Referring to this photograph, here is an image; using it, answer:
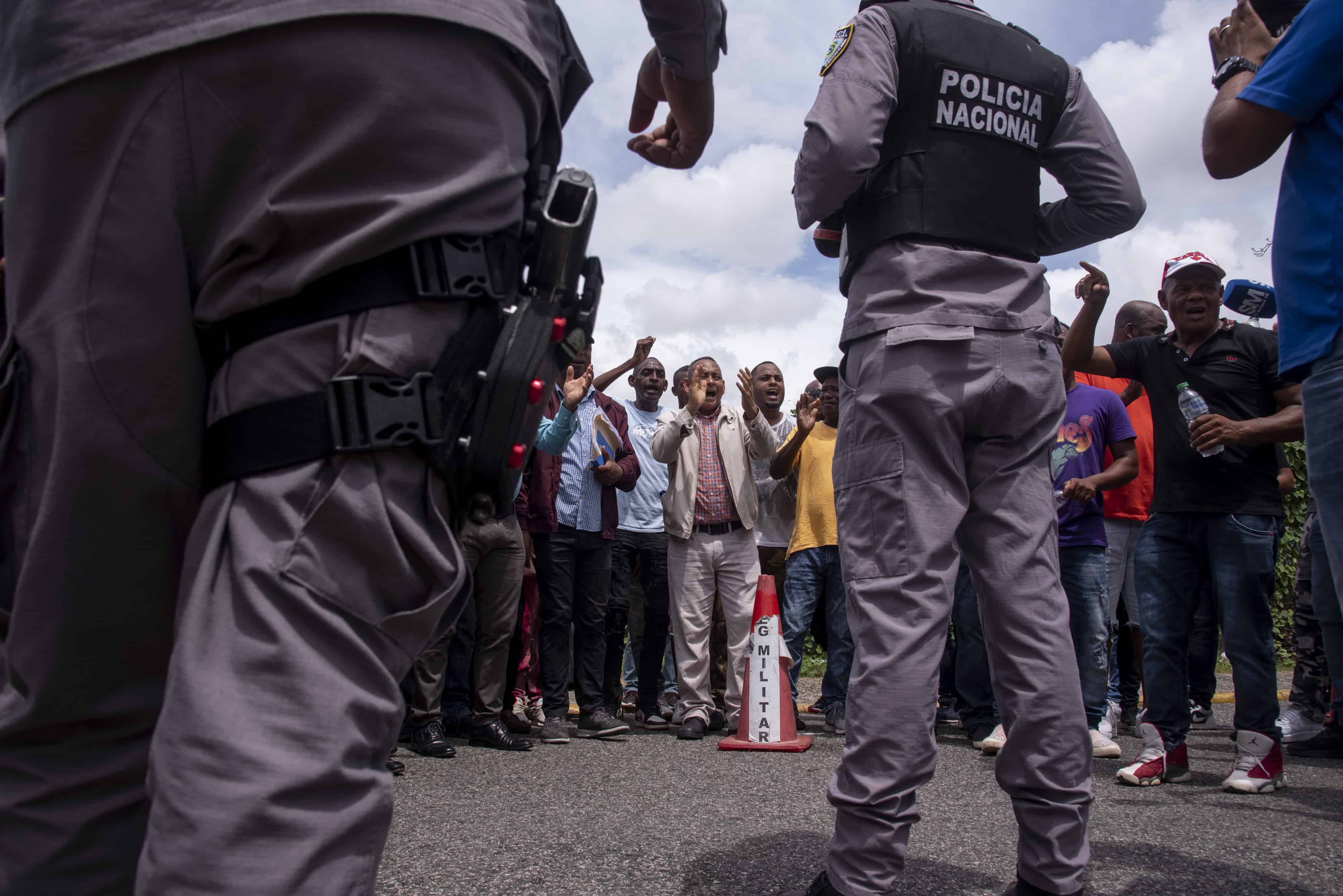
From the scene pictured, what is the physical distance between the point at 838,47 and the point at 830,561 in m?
4.34

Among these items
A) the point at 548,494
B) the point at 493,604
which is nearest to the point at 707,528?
the point at 548,494

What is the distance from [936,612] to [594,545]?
395 centimetres

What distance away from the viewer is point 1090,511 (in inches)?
200

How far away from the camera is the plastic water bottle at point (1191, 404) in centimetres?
411

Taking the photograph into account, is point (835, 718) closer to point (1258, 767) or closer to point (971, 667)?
point (971, 667)

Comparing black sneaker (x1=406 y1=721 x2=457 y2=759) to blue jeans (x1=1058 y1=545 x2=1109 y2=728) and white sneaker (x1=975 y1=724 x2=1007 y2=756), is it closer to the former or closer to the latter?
white sneaker (x1=975 y1=724 x2=1007 y2=756)

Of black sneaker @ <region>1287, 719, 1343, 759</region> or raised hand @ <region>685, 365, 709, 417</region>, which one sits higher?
raised hand @ <region>685, 365, 709, 417</region>

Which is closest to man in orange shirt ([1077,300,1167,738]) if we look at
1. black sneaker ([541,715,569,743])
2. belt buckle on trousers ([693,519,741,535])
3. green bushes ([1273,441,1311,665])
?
belt buckle on trousers ([693,519,741,535])

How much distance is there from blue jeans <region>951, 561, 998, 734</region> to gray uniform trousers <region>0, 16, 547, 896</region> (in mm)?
4559

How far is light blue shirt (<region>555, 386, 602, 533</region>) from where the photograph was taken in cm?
586

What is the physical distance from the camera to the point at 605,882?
2.37 metres

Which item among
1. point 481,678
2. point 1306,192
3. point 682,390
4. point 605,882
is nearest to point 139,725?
point 605,882

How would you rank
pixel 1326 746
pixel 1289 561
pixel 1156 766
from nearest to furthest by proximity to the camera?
pixel 1156 766 < pixel 1326 746 < pixel 1289 561

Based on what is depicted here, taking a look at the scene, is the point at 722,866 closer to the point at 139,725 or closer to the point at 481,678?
the point at 139,725
